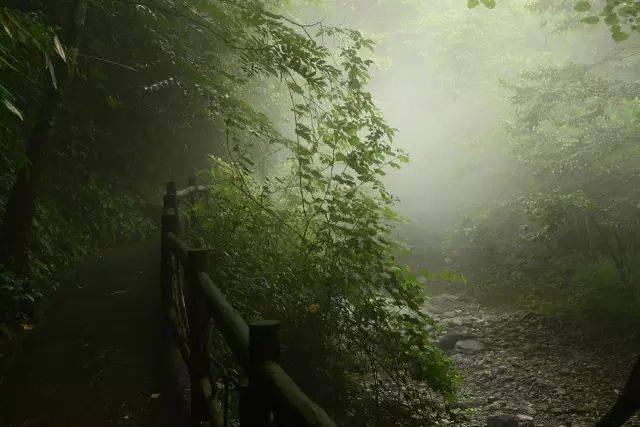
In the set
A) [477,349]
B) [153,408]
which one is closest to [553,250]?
[477,349]

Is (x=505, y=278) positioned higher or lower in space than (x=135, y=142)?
lower

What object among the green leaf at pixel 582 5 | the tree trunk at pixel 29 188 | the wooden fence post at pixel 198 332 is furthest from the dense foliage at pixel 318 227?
the green leaf at pixel 582 5

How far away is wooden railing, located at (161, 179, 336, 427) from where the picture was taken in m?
2.05

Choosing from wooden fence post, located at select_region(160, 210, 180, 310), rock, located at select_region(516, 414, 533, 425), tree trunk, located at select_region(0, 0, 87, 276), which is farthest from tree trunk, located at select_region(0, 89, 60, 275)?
rock, located at select_region(516, 414, 533, 425)

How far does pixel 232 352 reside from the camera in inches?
117

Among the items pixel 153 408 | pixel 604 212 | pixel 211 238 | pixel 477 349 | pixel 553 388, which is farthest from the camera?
pixel 604 212

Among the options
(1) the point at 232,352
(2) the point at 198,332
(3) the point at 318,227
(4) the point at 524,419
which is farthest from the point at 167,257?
(4) the point at 524,419

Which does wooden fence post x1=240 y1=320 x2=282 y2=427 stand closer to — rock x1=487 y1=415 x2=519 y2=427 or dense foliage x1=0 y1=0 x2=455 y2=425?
dense foliage x1=0 y1=0 x2=455 y2=425

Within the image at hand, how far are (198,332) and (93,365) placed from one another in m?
2.51

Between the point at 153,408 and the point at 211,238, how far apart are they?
7.71 ft

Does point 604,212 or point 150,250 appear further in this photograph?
point 604,212

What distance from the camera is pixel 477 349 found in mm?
9016

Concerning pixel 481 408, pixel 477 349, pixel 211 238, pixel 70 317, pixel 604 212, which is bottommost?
pixel 481 408

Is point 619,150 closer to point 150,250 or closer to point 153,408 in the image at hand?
point 150,250
